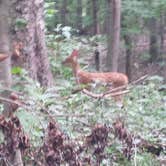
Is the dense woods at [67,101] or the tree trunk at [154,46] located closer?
the dense woods at [67,101]

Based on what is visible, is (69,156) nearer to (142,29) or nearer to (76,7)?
(142,29)

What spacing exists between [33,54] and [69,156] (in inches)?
181

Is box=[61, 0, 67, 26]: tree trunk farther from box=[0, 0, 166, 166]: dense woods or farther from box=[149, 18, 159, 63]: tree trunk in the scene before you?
box=[0, 0, 166, 166]: dense woods

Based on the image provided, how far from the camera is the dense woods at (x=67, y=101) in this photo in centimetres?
241

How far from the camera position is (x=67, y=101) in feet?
16.0

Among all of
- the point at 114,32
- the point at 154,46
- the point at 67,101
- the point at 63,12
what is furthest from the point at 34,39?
the point at 63,12

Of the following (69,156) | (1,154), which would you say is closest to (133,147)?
(69,156)

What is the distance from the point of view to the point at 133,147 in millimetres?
2805

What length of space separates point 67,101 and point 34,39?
2.30 m

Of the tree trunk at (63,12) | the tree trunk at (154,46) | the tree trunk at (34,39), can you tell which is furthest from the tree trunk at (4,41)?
the tree trunk at (63,12)

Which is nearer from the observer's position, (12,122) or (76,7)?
(12,122)

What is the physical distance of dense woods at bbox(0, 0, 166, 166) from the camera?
7.89 feet

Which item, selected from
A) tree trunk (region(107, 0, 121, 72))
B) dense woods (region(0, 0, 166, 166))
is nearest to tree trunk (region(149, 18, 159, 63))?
dense woods (region(0, 0, 166, 166))

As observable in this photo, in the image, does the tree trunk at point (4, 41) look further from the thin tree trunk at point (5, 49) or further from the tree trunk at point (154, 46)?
the tree trunk at point (154, 46)
